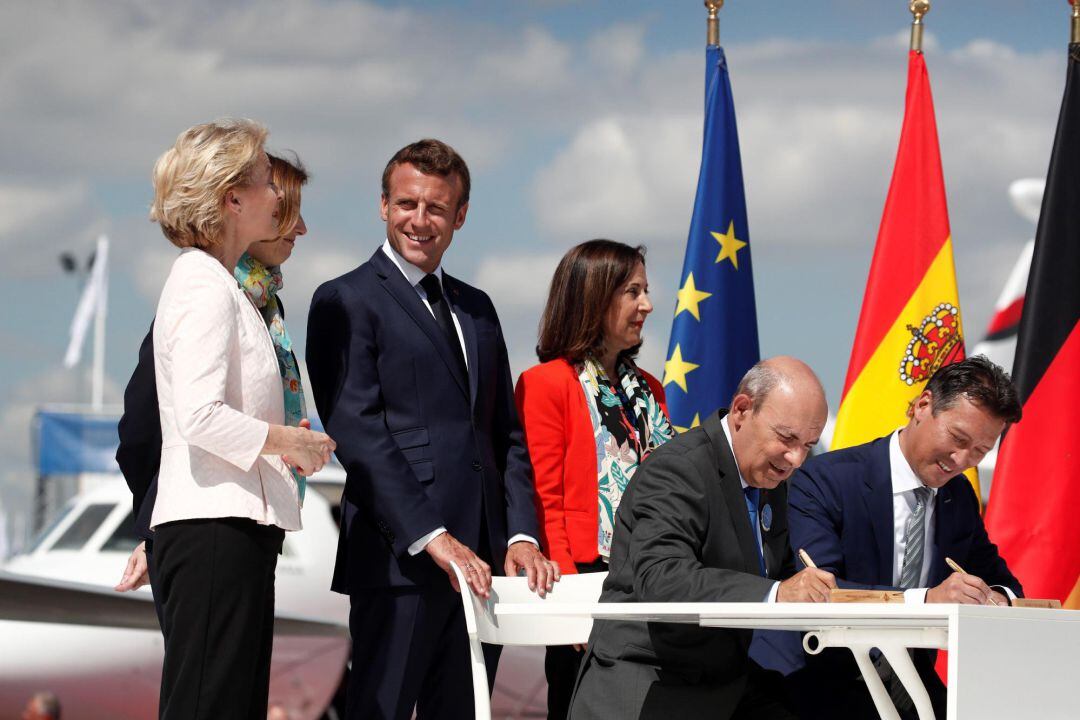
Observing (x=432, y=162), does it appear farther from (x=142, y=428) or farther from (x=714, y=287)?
(x=714, y=287)

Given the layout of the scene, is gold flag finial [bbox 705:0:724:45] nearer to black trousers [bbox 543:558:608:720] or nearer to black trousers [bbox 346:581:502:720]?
black trousers [bbox 543:558:608:720]

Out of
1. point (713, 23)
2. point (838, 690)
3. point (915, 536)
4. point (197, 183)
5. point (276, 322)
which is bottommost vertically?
point (838, 690)

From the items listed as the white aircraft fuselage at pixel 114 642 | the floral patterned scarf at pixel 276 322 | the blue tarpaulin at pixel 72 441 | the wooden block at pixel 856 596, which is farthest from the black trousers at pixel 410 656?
the blue tarpaulin at pixel 72 441

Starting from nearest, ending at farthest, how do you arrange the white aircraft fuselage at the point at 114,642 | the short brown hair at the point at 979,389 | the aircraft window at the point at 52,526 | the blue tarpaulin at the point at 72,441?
the short brown hair at the point at 979,389
the white aircraft fuselage at the point at 114,642
the aircraft window at the point at 52,526
the blue tarpaulin at the point at 72,441

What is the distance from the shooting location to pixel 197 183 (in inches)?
115

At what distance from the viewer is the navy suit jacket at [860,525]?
3.37 metres

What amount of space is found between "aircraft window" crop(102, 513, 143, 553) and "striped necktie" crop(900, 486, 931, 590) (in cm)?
769

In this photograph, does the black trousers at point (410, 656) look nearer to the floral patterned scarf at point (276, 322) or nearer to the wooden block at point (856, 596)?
the floral patterned scarf at point (276, 322)

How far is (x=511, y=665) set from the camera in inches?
335

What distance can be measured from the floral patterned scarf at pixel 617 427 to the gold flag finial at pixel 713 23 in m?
2.30

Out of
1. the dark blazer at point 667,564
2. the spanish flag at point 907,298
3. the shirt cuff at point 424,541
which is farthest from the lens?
the spanish flag at point 907,298

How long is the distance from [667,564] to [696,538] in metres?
0.14

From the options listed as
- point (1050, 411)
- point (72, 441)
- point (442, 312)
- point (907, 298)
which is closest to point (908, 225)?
point (907, 298)

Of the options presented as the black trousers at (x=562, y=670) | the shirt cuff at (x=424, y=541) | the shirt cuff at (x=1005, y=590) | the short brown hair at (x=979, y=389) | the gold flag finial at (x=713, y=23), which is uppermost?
the gold flag finial at (x=713, y=23)
